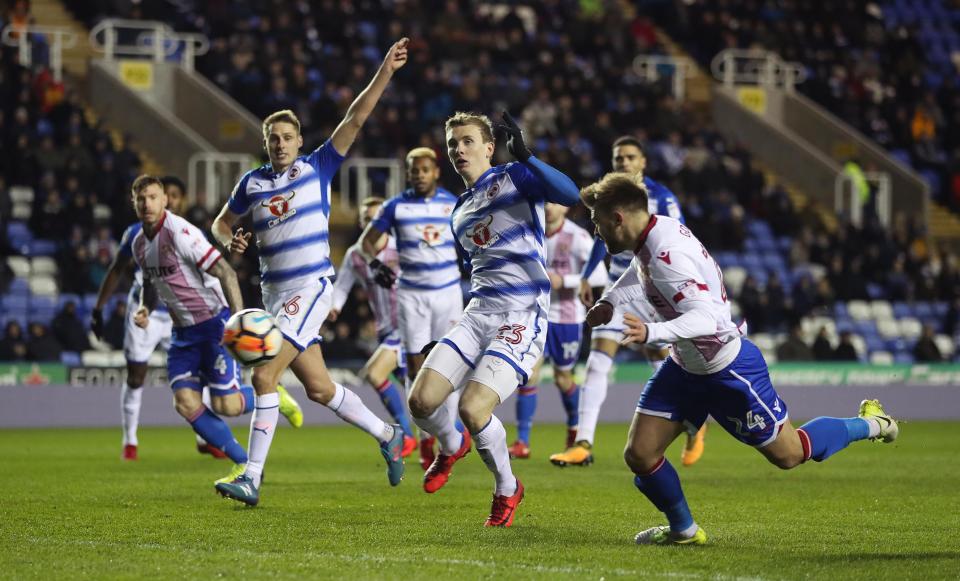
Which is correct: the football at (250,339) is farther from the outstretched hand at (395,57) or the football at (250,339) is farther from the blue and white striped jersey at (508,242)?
the outstretched hand at (395,57)

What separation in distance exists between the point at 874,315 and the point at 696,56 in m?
9.13

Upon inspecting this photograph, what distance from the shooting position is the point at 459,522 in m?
8.28

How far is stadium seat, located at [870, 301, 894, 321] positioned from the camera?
25.4 m

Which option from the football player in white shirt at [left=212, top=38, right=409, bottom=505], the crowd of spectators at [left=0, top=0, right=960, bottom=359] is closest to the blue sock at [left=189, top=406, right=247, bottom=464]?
the football player in white shirt at [left=212, top=38, right=409, bottom=505]

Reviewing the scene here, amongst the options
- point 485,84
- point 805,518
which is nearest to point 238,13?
point 485,84

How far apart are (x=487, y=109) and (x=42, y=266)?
344 inches

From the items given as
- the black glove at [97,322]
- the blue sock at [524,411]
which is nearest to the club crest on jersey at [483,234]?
the black glove at [97,322]

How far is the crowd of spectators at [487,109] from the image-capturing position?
71.6ft

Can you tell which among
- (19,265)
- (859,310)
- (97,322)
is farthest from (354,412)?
(859,310)

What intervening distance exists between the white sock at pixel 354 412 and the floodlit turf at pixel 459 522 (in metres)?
0.46

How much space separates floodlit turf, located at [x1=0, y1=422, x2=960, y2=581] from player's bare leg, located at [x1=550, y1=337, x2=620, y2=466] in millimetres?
214

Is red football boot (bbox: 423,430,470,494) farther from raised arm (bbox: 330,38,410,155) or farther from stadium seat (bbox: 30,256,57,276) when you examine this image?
stadium seat (bbox: 30,256,57,276)

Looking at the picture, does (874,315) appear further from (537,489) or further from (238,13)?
(537,489)

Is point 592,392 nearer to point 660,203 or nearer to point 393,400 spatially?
point 660,203
